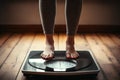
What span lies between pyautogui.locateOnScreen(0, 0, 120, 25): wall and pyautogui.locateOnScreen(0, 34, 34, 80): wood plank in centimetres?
34

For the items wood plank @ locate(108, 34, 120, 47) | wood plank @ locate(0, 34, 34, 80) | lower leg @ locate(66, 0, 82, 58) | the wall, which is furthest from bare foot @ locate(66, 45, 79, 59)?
the wall

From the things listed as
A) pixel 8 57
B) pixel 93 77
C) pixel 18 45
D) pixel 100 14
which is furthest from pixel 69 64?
pixel 100 14

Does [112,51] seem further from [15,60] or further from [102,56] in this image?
[15,60]

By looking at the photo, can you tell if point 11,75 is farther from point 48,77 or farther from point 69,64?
point 69,64

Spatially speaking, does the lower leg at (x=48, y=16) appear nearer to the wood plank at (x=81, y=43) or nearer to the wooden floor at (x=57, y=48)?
the wooden floor at (x=57, y=48)

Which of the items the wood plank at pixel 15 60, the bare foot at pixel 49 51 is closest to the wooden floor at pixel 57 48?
the wood plank at pixel 15 60

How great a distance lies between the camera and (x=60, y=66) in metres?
1.19

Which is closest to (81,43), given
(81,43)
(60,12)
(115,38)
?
(81,43)

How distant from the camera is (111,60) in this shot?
1407 millimetres

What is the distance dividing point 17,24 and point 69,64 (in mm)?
1105

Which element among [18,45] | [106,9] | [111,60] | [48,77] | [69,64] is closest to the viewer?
[48,77]

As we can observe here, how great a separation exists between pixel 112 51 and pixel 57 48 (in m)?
0.39

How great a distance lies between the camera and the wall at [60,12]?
6.99ft

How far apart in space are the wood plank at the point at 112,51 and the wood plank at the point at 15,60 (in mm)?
555
